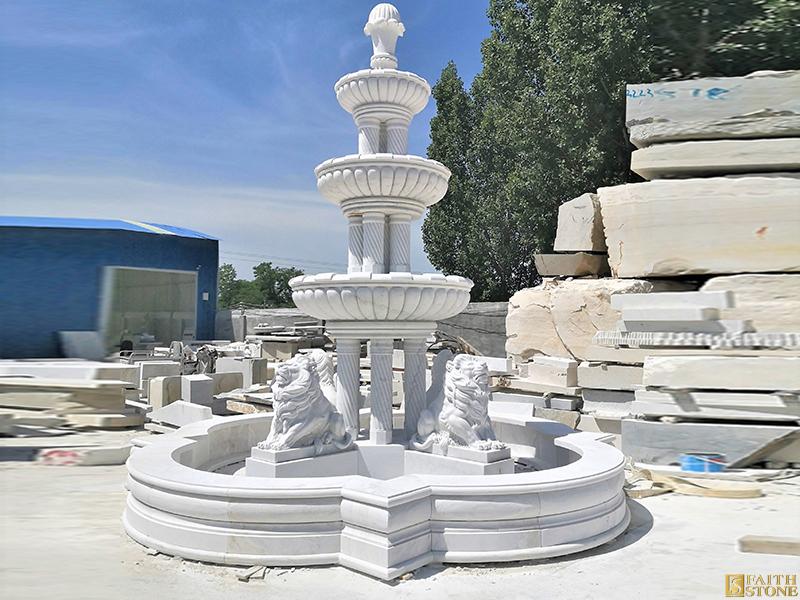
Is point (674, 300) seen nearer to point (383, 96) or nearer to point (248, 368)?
point (383, 96)

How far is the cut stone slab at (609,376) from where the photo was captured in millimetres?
8531

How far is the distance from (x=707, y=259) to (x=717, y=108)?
1.99 metres

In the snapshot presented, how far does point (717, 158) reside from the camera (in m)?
7.89

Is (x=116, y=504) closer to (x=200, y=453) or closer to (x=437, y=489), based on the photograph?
(x=200, y=453)

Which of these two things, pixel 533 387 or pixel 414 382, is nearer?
pixel 414 382

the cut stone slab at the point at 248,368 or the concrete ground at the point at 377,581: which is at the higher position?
the cut stone slab at the point at 248,368

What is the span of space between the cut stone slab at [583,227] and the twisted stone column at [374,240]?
4.64m

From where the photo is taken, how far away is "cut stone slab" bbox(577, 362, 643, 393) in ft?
28.0

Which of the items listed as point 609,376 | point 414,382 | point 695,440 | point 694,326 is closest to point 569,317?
point 609,376

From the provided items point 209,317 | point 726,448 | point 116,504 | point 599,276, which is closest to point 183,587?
point 116,504

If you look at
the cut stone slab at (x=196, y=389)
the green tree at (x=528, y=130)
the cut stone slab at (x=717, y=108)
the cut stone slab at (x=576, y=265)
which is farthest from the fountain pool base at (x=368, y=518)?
the green tree at (x=528, y=130)

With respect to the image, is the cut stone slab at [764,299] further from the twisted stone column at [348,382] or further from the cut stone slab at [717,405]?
the twisted stone column at [348,382]

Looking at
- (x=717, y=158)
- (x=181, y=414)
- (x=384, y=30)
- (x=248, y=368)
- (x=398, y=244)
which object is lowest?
(x=181, y=414)

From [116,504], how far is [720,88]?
28.1ft
